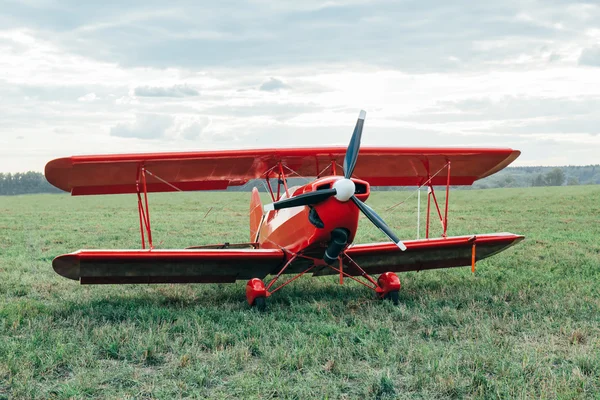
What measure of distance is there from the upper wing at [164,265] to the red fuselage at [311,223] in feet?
1.20

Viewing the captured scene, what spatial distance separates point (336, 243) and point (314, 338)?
Answer: 62.7 inches

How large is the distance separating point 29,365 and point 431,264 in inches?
258

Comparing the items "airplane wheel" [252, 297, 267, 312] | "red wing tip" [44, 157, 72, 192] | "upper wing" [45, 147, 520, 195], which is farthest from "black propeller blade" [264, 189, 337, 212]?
"red wing tip" [44, 157, 72, 192]

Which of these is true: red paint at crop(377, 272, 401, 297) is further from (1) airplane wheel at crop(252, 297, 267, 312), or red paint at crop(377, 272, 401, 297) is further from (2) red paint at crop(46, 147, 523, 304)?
(1) airplane wheel at crop(252, 297, 267, 312)

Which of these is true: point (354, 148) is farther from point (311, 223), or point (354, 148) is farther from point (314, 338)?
point (314, 338)

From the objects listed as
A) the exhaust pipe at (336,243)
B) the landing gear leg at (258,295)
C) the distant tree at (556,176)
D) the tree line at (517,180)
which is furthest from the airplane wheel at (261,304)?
the distant tree at (556,176)

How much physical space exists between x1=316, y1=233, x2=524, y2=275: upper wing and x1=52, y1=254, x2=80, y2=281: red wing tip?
12.2 ft

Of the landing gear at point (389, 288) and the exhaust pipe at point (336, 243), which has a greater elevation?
the exhaust pipe at point (336, 243)

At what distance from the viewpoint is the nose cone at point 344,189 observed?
7078mm

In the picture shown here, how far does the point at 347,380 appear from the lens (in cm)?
518

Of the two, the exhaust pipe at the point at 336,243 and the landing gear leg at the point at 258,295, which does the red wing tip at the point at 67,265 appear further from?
the exhaust pipe at the point at 336,243

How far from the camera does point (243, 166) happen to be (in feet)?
31.9

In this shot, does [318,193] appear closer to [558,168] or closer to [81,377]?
[81,377]

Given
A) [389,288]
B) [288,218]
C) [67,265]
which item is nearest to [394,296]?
[389,288]
